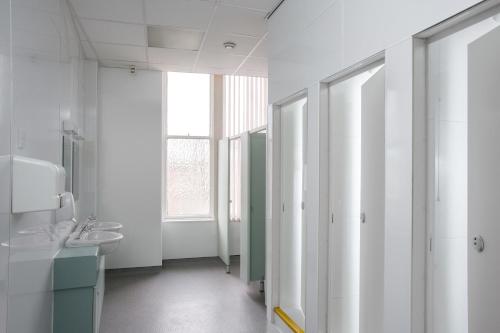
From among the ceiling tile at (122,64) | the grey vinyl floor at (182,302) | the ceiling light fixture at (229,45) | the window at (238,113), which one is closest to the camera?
the grey vinyl floor at (182,302)

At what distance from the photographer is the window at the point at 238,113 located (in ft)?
16.7

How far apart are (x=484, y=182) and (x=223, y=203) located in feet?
13.2

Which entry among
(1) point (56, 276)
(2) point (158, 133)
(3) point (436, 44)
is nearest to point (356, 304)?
(3) point (436, 44)

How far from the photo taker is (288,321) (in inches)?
103

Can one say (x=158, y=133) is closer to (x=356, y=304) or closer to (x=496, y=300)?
(x=356, y=304)

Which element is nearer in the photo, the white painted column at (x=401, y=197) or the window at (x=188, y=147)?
the white painted column at (x=401, y=197)

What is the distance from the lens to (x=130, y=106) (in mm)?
4734

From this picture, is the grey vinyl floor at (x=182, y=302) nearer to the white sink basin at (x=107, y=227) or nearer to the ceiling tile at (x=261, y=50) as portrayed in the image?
the white sink basin at (x=107, y=227)

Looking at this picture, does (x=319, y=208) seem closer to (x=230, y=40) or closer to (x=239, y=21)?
(x=239, y=21)

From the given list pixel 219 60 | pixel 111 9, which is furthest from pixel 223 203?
pixel 111 9

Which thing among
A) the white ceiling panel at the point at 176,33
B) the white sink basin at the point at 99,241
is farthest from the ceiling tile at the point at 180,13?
the white sink basin at the point at 99,241

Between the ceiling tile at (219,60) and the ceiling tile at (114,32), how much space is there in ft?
2.32

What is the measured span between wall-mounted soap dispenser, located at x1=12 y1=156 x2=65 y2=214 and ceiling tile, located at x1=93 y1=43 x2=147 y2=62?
98.0 inches

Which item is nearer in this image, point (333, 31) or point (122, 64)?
point (333, 31)
